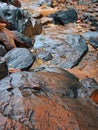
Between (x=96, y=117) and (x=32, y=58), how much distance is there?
3.19 metres

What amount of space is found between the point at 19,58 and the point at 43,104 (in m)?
3.05

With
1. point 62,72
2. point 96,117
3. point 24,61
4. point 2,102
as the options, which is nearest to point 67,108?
point 96,117

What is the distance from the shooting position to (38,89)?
342 cm

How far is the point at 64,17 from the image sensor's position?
383 inches

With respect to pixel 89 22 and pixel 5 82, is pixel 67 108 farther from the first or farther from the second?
pixel 89 22

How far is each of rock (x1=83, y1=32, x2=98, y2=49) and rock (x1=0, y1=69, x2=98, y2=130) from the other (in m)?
3.71

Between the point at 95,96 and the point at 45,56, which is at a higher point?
the point at 95,96

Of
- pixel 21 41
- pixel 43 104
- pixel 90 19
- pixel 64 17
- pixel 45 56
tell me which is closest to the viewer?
pixel 43 104

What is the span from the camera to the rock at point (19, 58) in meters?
5.76

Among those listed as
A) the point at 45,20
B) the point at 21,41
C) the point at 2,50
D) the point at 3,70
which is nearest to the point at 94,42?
the point at 21,41

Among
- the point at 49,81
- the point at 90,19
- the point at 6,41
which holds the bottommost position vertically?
the point at 90,19

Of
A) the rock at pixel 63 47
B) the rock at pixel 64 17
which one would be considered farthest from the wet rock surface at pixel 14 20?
the rock at pixel 64 17

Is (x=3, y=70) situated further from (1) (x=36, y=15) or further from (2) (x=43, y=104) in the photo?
(1) (x=36, y=15)

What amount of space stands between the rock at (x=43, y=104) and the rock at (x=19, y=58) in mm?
1855
